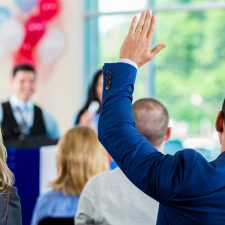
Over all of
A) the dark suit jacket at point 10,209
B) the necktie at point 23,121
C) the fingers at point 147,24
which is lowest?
the necktie at point 23,121

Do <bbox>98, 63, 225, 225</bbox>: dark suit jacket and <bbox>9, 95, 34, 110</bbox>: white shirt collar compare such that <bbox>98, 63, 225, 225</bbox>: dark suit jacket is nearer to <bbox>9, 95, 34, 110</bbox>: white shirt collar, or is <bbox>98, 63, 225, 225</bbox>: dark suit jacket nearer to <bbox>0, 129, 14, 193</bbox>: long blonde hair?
<bbox>0, 129, 14, 193</bbox>: long blonde hair

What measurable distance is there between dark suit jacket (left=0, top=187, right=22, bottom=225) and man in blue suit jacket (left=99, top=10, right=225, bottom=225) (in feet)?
1.69

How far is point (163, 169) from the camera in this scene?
1105 mm

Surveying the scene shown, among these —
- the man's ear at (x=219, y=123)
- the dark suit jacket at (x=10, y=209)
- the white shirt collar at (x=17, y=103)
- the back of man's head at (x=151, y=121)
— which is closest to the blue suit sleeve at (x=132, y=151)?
the man's ear at (x=219, y=123)

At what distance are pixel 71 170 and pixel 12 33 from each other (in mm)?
3755

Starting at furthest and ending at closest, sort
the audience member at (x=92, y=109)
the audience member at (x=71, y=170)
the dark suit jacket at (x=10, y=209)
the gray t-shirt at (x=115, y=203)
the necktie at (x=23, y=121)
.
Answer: the necktie at (x=23, y=121), the audience member at (x=92, y=109), the audience member at (x=71, y=170), the gray t-shirt at (x=115, y=203), the dark suit jacket at (x=10, y=209)

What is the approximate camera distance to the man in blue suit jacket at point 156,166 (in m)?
1.11

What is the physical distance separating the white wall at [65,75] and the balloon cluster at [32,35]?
0.74 feet

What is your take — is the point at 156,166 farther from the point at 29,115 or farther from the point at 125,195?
the point at 29,115

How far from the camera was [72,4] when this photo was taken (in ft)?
23.2

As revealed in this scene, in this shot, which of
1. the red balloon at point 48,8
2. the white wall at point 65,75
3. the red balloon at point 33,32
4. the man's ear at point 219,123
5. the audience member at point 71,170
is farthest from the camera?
the white wall at point 65,75

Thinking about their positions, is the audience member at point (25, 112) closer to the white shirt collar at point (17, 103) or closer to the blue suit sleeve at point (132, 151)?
the white shirt collar at point (17, 103)

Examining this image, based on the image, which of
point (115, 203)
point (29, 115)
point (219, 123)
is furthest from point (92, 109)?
point (219, 123)

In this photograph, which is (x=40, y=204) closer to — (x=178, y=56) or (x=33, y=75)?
(x=33, y=75)
